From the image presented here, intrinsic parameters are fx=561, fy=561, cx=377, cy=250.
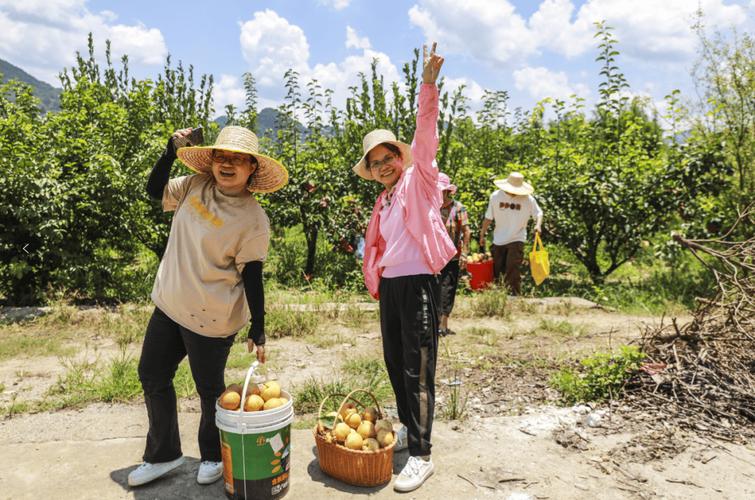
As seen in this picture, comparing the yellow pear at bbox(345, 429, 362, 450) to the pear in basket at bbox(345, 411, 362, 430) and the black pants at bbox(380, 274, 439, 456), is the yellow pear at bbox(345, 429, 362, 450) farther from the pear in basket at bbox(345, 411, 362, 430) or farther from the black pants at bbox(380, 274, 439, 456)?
the black pants at bbox(380, 274, 439, 456)

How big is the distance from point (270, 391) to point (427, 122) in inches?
68.0

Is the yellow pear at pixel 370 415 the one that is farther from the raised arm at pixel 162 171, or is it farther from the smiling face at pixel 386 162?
the raised arm at pixel 162 171

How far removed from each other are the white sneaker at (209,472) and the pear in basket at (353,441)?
2.46 ft

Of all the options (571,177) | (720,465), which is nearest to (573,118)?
(571,177)

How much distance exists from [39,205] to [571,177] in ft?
26.4

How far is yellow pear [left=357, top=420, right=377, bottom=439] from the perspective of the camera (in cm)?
334

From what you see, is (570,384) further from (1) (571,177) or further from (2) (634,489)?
(1) (571,177)

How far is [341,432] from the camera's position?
3.30 meters

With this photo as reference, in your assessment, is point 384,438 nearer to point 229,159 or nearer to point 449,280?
point 229,159

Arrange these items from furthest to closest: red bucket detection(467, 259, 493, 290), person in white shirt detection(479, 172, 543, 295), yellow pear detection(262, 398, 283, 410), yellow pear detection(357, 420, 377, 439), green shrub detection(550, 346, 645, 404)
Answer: red bucket detection(467, 259, 493, 290) → person in white shirt detection(479, 172, 543, 295) → green shrub detection(550, 346, 645, 404) → yellow pear detection(357, 420, 377, 439) → yellow pear detection(262, 398, 283, 410)

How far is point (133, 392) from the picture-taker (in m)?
4.53

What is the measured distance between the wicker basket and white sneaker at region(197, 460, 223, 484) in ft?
1.93

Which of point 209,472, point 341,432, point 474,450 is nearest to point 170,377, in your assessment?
point 209,472

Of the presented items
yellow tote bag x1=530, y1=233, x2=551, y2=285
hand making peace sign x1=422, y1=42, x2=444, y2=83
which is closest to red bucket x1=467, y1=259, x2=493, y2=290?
yellow tote bag x1=530, y1=233, x2=551, y2=285
